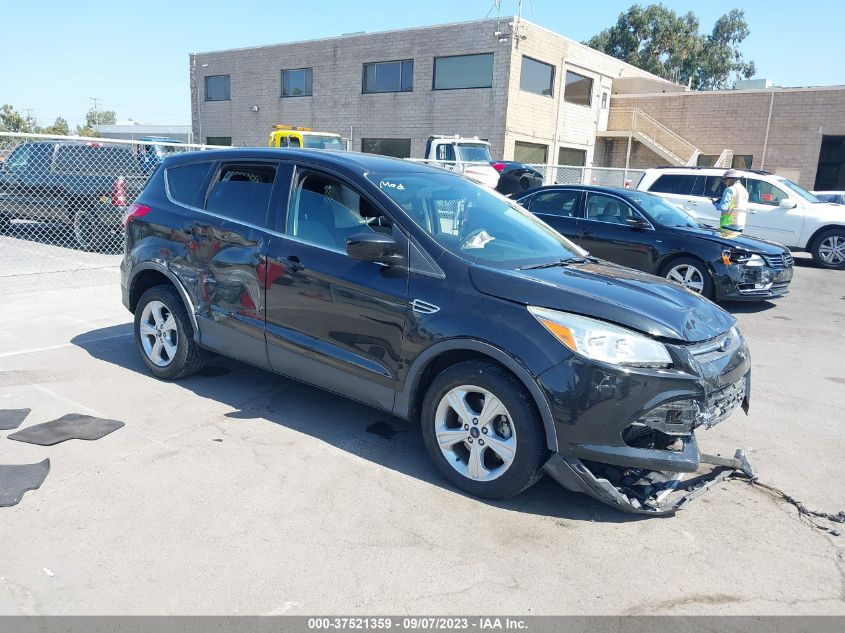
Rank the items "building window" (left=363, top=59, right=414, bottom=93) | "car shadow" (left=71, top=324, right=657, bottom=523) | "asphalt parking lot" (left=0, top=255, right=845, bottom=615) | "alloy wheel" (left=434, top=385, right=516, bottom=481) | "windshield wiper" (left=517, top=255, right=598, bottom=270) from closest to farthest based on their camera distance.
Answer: "asphalt parking lot" (left=0, top=255, right=845, bottom=615), "alloy wheel" (left=434, top=385, right=516, bottom=481), "car shadow" (left=71, top=324, right=657, bottom=523), "windshield wiper" (left=517, top=255, right=598, bottom=270), "building window" (left=363, top=59, right=414, bottom=93)

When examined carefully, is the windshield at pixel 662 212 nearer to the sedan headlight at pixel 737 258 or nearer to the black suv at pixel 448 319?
the sedan headlight at pixel 737 258

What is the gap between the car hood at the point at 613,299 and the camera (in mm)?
3555

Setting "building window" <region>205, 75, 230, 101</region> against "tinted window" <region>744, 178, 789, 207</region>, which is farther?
"building window" <region>205, 75, 230, 101</region>

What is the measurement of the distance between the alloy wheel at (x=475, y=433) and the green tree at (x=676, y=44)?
61.6 m

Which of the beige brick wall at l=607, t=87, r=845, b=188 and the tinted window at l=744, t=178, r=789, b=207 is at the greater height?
the beige brick wall at l=607, t=87, r=845, b=188

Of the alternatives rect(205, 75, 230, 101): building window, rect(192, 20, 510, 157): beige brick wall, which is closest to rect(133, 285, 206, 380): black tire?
rect(192, 20, 510, 157): beige brick wall

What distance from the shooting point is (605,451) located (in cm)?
341

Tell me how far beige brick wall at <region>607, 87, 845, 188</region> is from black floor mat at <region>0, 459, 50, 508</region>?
2949cm

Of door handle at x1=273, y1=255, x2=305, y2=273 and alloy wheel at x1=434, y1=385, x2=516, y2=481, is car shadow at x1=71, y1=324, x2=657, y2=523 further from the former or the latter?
door handle at x1=273, y1=255, x2=305, y2=273

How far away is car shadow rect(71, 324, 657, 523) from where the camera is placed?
149 inches

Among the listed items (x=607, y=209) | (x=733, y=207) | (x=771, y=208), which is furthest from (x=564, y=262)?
(x=771, y=208)

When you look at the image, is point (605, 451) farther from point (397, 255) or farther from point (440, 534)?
point (397, 255)

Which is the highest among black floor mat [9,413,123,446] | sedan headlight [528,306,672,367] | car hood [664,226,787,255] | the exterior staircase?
the exterior staircase

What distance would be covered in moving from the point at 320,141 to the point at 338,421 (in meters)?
16.0
